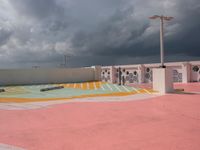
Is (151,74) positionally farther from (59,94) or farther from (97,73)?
(59,94)

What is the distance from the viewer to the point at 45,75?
28.5 metres

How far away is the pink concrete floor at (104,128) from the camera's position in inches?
265

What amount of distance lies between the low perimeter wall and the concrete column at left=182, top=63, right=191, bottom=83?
9407mm

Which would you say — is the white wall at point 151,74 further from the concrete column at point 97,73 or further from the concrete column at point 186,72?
the concrete column at point 97,73

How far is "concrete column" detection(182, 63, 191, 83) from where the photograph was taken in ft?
84.9

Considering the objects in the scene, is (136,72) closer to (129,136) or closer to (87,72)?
(87,72)

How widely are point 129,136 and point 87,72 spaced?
22617mm

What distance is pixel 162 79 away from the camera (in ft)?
61.0

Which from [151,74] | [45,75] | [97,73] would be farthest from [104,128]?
[97,73]

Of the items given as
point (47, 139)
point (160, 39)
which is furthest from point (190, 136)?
point (160, 39)

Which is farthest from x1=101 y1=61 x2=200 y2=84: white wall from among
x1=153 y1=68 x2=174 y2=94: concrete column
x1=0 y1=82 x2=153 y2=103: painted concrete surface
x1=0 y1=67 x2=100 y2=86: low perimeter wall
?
x1=153 y1=68 x2=174 y2=94: concrete column

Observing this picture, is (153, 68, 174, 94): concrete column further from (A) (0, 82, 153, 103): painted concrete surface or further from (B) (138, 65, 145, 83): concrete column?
(B) (138, 65, 145, 83): concrete column

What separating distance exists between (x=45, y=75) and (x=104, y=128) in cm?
2104

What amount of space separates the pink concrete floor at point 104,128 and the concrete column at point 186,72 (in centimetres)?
1401
